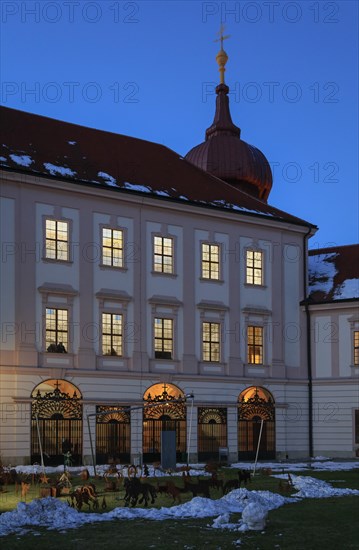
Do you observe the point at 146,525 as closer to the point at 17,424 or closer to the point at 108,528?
the point at 108,528

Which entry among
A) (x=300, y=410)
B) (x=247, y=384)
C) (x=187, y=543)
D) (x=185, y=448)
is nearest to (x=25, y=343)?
(x=185, y=448)

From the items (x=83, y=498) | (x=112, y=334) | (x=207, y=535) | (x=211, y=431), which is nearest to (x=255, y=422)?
(x=211, y=431)

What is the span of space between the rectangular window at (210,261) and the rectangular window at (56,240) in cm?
732

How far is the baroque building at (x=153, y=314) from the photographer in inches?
1529

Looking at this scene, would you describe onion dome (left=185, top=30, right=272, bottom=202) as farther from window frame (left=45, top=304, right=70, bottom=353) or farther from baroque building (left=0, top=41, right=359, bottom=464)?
window frame (left=45, top=304, right=70, bottom=353)

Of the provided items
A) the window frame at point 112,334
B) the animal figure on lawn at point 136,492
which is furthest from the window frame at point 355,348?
the animal figure on lawn at point 136,492

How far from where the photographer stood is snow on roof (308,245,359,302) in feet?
157

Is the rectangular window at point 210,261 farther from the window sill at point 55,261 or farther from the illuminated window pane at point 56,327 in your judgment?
the illuminated window pane at point 56,327

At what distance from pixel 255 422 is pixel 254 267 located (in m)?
7.50

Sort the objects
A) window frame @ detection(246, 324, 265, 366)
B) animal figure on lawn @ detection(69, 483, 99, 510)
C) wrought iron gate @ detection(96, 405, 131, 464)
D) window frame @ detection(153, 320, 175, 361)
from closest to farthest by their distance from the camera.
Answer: animal figure on lawn @ detection(69, 483, 99, 510), wrought iron gate @ detection(96, 405, 131, 464), window frame @ detection(153, 320, 175, 361), window frame @ detection(246, 324, 265, 366)

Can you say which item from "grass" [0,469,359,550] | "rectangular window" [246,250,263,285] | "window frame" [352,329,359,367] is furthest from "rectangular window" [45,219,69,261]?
"grass" [0,469,359,550]

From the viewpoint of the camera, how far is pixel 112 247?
4162 cm

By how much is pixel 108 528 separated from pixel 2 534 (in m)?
2.31

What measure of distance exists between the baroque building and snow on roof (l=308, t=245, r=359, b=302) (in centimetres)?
14
